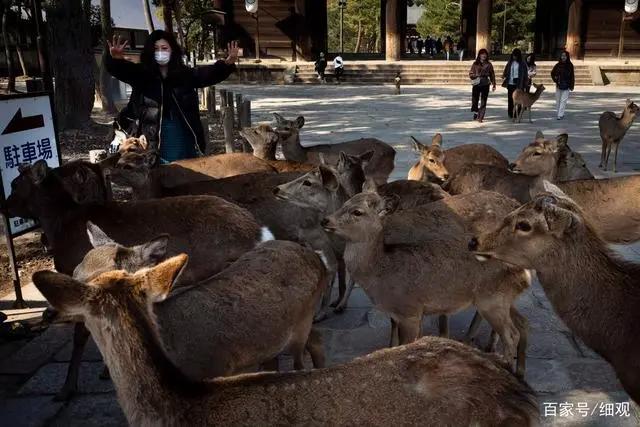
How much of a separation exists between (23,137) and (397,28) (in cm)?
2978

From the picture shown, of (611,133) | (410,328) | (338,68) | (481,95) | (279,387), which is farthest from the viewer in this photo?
(338,68)

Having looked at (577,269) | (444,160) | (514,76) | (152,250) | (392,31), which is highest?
(392,31)

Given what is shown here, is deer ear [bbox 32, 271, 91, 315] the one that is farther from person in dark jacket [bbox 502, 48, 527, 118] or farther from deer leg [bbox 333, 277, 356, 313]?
person in dark jacket [bbox 502, 48, 527, 118]

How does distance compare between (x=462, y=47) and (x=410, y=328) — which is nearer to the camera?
(x=410, y=328)

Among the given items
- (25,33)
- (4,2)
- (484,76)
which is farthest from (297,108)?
(25,33)

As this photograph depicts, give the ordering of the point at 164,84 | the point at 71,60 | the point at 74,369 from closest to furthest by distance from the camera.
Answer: the point at 74,369
the point at 164,84
the point at 71,60

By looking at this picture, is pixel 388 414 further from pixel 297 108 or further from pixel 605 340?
pixel 297 108

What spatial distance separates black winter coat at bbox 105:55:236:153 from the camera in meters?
6.71

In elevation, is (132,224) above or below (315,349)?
above

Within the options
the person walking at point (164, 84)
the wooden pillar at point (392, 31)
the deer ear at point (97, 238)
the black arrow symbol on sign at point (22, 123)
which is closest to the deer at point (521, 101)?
the person walking at point (164, 84)

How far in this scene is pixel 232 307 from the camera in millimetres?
3607

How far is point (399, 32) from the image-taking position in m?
34.0

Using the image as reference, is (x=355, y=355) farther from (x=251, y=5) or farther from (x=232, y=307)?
(x=251, y=5)

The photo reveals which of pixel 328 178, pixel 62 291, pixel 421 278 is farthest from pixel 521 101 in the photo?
pixel 62 291
